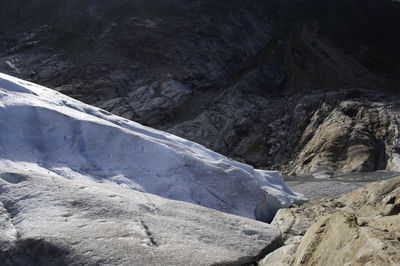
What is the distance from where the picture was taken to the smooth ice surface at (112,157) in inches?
259

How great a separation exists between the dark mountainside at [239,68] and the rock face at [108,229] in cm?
1553

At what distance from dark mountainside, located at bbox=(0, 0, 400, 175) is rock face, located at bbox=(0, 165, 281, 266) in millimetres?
15534

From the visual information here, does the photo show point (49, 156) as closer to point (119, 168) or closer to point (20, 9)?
point (119, 168)

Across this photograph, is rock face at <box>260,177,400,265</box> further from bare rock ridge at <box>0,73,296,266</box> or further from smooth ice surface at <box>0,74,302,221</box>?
smooth ice surface at <box>0,74,302,221</box>

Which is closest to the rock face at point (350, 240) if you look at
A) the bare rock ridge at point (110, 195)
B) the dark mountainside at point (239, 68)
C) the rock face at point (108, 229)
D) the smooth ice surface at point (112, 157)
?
the rock face at point (108, 229)

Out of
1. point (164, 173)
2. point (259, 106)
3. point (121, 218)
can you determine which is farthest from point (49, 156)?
point (259, 106)

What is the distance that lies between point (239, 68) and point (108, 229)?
30596 mm

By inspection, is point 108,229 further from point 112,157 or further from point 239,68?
point 239,68

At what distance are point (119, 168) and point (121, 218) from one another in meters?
2.27

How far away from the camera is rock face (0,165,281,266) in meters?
4.02

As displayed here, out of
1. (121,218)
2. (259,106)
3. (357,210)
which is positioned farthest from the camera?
(259,106)

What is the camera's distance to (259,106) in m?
28.6

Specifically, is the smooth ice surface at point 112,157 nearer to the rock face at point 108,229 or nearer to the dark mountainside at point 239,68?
the rock face at point 108,229

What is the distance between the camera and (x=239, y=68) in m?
34.0
